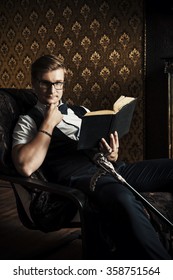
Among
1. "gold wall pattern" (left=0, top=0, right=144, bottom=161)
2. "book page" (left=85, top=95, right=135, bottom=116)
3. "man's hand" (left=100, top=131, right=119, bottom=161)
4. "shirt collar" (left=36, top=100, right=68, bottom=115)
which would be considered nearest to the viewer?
"book page" (left=85, top=95, right=135, bottom=116)

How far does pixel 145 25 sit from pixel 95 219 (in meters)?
2.98

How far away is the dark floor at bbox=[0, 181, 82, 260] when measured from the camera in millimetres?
2043

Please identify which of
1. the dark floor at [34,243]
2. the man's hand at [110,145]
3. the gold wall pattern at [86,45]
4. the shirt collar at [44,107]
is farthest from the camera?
the gold wall pattern at [86,45]

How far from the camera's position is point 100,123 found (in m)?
1.58

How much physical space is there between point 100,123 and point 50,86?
1.36ft

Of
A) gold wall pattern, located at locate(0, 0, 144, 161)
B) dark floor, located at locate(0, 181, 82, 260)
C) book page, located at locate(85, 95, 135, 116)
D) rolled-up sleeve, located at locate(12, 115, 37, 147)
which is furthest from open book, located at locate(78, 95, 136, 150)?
gold wall pattern, located at locate(0, 0, 144, 161)

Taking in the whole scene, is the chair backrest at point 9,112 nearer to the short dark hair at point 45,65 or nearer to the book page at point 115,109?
the short dark hair at point 45,65

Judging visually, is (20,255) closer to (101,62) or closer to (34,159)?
(34,159)

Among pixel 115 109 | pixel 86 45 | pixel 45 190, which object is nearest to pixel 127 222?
pixel 45 190

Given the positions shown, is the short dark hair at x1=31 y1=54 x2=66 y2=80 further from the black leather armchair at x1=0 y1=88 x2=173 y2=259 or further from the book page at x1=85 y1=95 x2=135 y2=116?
the book page at x1=85 y1=95 x2=135 y2=116

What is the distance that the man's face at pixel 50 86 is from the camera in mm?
1846

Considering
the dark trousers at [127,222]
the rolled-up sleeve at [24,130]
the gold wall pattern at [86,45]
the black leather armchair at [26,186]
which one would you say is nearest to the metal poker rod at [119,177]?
the dark trousers at [127,222]

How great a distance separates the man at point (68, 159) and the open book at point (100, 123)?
52mm
